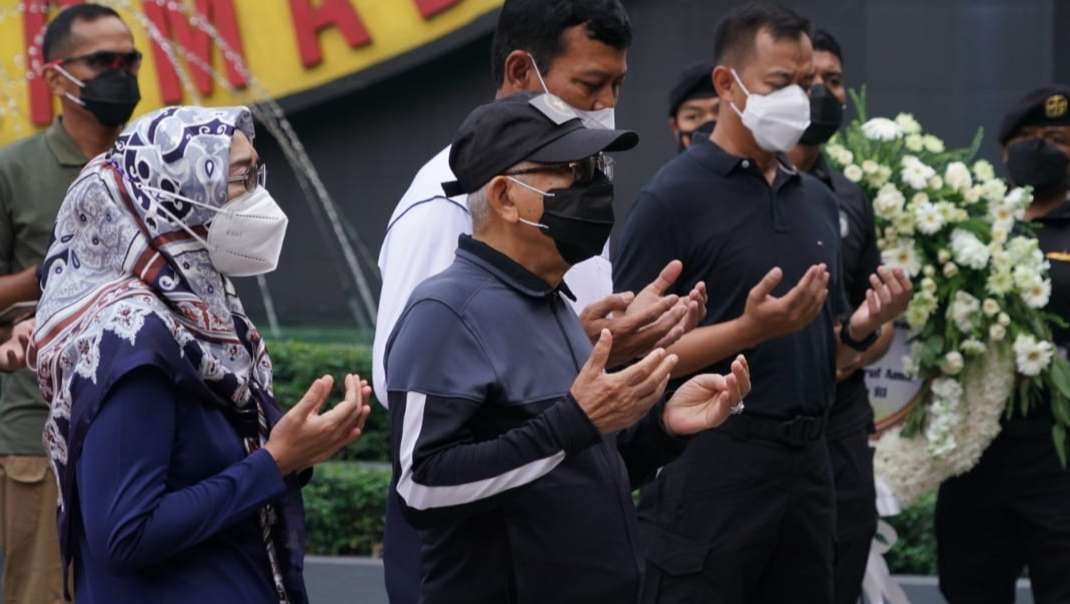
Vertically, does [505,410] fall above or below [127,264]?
below

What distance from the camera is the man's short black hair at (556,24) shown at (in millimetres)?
4066

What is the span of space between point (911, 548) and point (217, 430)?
4.91m

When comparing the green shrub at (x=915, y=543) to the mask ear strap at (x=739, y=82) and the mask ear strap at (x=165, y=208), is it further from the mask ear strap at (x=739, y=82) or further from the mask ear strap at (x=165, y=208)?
the mask ear strap at (x=165, y=208)

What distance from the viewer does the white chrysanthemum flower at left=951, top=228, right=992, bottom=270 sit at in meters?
5.73

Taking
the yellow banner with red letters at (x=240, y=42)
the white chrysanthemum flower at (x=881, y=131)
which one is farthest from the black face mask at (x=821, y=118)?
the yellow banner with red letters at (x=240, y=42)

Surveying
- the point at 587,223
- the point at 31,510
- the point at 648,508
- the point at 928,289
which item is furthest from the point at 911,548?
the point at 587,223

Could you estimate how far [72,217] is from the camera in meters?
3.46

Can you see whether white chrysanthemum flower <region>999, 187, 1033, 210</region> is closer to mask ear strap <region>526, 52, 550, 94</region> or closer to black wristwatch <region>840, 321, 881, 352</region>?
black wristwatch <region>840, 321, 881, 352</region>

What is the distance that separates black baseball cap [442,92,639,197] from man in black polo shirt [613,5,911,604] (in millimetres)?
1251

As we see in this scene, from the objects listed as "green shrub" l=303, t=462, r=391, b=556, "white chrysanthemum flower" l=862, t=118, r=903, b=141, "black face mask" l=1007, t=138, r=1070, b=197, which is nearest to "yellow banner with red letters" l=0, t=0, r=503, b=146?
"green shrub" l=303, t=462, r=391, b=556

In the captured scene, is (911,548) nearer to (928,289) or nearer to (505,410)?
(928,289)

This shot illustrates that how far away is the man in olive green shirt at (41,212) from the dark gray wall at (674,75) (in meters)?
4.75

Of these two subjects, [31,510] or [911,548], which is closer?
[31,510]

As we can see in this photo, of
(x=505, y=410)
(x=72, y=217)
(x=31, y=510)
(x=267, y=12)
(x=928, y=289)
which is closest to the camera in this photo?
(x=505, y=410)
